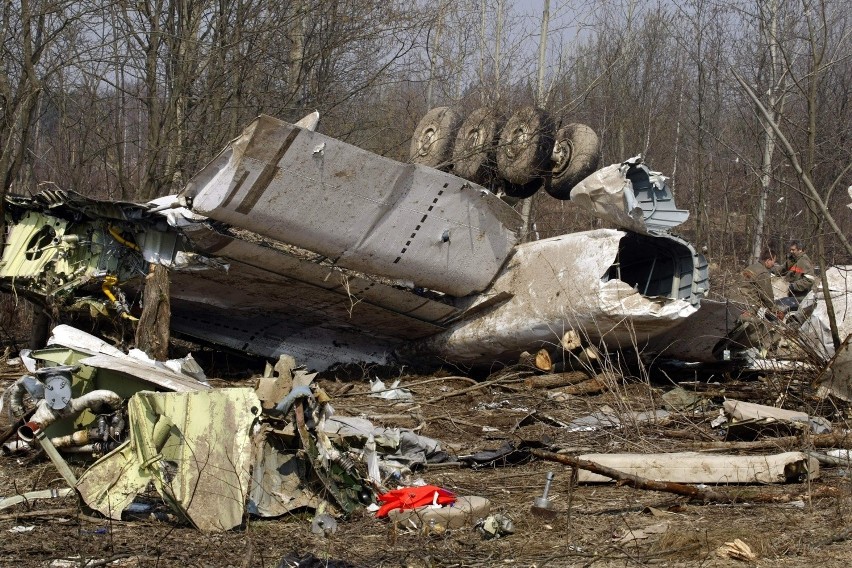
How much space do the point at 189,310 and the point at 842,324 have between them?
6.82 meters

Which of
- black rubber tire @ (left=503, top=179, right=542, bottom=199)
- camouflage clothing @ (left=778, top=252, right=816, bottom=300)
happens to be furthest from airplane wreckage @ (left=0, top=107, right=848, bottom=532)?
camouflage clothing @ (left=778, top=252, right=816, bottom=300)

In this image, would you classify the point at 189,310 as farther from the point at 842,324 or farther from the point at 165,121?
the point at 842,324

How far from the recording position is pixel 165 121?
12734mm

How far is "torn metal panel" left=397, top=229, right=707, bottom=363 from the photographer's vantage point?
8188 mm

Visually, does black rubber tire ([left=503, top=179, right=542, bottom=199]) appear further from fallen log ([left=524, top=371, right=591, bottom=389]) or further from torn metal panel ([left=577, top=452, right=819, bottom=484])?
torn metal panel ([left=577, top=452, right=819, bottom=484])

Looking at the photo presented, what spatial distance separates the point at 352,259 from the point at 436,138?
3585 millimetres

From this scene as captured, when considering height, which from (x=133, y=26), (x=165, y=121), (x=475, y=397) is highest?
(x=133, y=26)

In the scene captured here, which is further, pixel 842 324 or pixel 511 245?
pixel 842 324

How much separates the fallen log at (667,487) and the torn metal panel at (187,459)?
5.18 feet

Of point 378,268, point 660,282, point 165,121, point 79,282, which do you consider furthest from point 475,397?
point 165,121

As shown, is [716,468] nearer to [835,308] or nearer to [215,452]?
[215,452]

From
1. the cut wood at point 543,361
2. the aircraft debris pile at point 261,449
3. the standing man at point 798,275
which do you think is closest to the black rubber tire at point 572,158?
the cut wood at point 543,361

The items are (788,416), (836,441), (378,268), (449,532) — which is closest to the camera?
(449,532)

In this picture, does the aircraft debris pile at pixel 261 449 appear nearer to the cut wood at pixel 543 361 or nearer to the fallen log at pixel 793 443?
the fallen log at pixel 793 443
